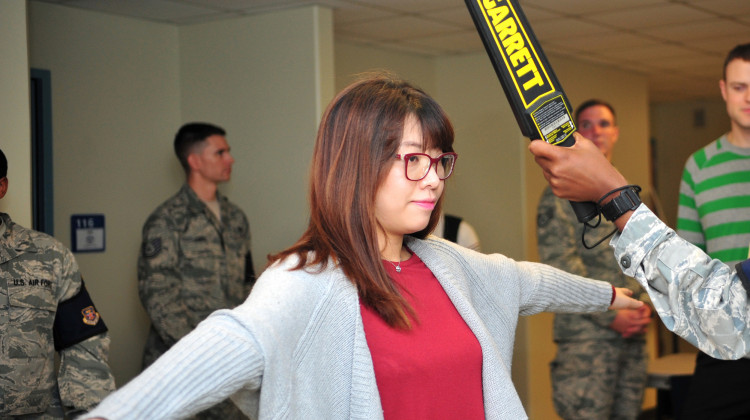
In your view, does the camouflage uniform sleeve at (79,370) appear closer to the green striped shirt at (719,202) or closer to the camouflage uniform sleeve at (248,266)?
the camouflage uniform sleeve at (248,266)

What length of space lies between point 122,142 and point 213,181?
609mm

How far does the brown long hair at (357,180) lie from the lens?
1.63 m

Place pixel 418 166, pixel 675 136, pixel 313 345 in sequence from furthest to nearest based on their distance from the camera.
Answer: pixel 675 136
pixel 418 166
pixel 313 345

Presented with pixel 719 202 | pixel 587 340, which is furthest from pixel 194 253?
pixel 719 202

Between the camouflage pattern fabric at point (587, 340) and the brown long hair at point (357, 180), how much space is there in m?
2.43

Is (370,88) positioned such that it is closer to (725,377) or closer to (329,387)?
(329,387)

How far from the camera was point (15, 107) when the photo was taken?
307 cm

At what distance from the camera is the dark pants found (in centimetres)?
283

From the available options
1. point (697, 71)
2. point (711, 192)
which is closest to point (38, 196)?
point (711, 192)

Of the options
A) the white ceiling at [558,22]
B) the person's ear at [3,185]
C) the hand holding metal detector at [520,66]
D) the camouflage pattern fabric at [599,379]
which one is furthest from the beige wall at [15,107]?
the camouflage pattern fabric at [599,379]

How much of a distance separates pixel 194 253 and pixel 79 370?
136 centimetres

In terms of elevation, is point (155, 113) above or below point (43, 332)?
above

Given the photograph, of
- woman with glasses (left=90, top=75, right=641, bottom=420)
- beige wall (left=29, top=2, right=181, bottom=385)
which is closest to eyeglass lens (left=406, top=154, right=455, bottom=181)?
woman with glasses (left=90, top=75, right=641, bottom=420)

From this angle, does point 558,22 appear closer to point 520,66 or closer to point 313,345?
point 520,66
